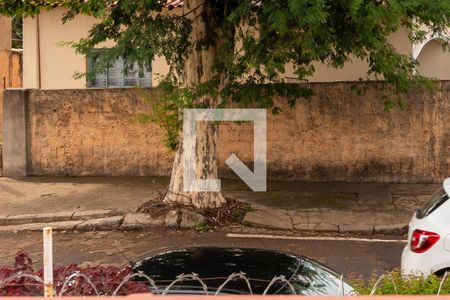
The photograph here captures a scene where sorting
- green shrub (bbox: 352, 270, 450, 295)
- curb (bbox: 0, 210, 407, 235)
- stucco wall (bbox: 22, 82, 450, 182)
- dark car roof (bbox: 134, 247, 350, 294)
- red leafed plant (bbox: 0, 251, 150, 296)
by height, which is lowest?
curb (bbox: 0, 210, 407, 235)

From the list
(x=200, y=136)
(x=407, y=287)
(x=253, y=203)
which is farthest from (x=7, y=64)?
(x=407, y=287)

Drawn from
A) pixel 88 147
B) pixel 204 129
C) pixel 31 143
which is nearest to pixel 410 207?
pixel 204 129

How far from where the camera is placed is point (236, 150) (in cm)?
1233

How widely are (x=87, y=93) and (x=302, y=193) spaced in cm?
535

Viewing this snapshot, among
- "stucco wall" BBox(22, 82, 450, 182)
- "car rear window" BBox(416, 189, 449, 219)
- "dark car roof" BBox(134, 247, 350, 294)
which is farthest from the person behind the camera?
"stucco wall" BBox(22, 82, 450, 182)

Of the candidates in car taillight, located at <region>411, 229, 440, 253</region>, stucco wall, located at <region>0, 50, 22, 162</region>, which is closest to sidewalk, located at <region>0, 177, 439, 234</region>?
car taillight, located at <region>411, 229, 440, 253</region>

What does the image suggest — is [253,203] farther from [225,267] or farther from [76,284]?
[76,284]

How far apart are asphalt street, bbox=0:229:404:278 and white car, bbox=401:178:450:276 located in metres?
1.43

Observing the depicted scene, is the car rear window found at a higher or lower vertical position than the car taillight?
higher

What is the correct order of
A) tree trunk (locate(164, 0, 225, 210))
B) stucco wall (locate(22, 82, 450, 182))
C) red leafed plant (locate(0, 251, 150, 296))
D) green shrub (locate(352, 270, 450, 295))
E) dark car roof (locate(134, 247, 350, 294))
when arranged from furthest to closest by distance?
stucco wall (locate(22, 82, 450, 182))
tree trunk (locate(164, 0, 225, 210))
green shrub (locate(352, 270, 450, 295))
dark car roof (locate(134, 247, 350, 294))
red leafed plant (locate(0, 251, 150, 296))

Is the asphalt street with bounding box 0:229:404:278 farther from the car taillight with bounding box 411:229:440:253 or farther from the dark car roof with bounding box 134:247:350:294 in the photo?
the dark car roof with bounding box 134:247:350:294

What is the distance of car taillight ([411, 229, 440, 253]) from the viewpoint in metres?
5.20

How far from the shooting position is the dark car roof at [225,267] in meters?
3.66

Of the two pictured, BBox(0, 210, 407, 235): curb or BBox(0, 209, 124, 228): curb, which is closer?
BBox(0, 210, 407, 235): curb
